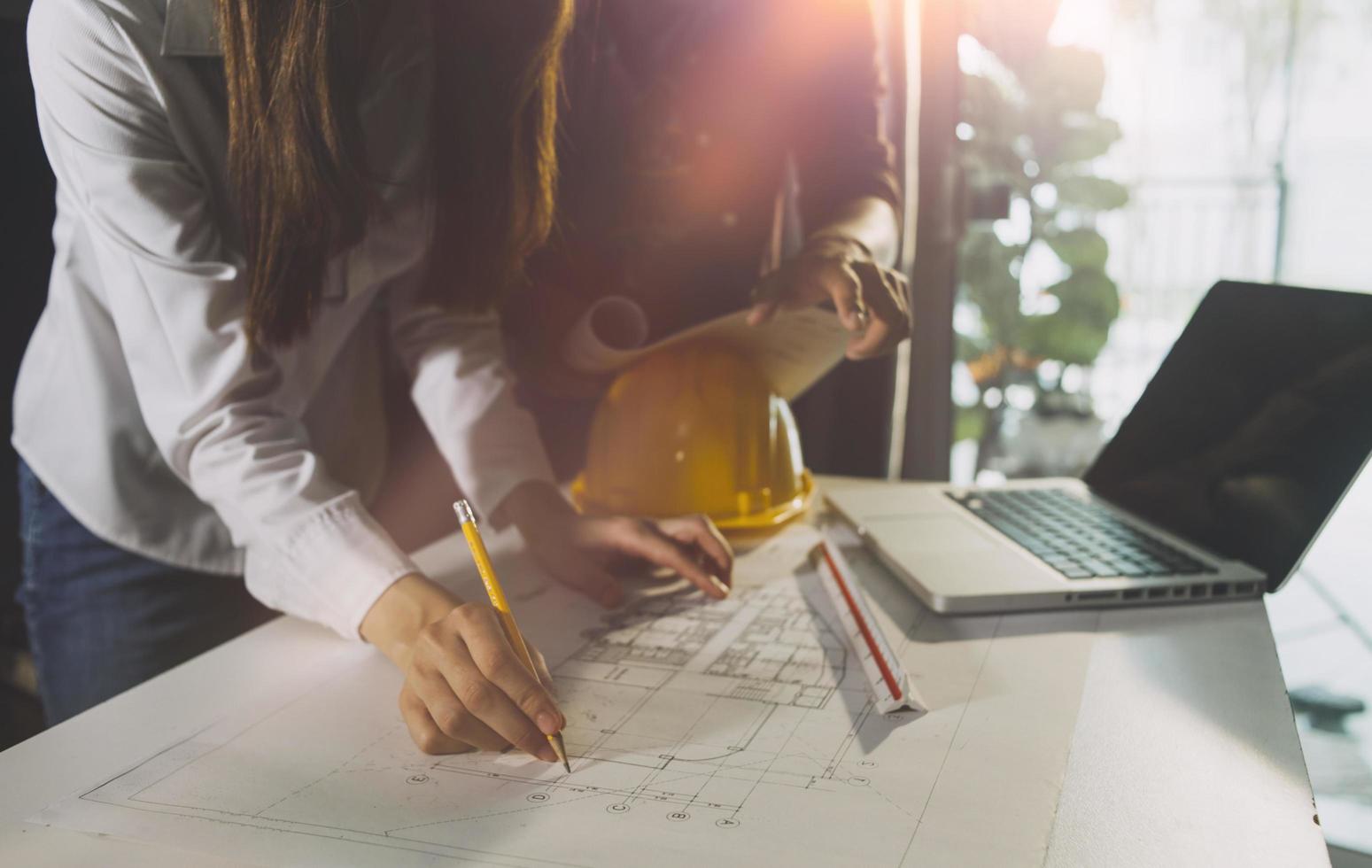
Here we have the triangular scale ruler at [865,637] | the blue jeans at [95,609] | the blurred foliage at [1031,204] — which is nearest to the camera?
the triangular scale ruler at [865,637]

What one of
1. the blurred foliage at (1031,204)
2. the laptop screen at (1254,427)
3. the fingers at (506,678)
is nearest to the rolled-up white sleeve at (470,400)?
the fingers at (506,678)

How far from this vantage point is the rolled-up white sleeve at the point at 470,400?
0.89 metres

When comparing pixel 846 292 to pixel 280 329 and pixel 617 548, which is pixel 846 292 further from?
pixel 280 329

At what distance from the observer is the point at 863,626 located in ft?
2.12

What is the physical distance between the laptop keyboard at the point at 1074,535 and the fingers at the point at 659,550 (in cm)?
27

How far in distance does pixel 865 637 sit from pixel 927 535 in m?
0.22

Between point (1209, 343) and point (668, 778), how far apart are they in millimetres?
675

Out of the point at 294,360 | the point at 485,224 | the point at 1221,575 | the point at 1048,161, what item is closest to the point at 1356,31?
the point at 1048,161

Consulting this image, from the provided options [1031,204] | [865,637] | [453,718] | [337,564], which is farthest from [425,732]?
[1031,204]

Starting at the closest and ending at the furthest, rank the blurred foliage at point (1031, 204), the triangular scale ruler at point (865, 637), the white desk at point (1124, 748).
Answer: the white desk at point (1124, 748)
the triangular scale ruler at point (865, 637)
the blurred foliage at point (1031, 204)

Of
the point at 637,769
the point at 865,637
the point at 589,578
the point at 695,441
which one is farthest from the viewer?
the point at 695,441

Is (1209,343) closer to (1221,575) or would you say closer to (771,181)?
(1221,575)

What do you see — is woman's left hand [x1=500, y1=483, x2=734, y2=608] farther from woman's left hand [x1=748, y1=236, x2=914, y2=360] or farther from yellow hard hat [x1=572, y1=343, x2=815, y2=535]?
woman's left hand [x1=748, y1=236, x2=914, y2=360]

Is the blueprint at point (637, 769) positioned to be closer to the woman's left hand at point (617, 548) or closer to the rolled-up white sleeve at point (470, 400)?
the woman's left hand at point (617, 548)
